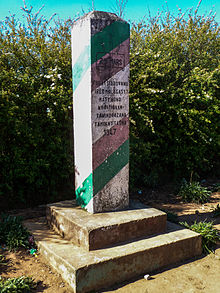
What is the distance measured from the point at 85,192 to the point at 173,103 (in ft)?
10.9

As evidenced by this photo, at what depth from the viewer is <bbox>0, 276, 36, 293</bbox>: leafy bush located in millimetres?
2602

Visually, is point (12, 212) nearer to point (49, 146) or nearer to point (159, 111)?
point (49, 146)

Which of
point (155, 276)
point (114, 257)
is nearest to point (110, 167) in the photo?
point (114, 257)

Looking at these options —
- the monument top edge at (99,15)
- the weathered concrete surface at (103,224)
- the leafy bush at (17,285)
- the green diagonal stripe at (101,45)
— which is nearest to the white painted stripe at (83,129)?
the green diagonal stripe at (101,45)

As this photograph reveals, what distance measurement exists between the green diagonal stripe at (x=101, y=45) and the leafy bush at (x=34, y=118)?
132cm

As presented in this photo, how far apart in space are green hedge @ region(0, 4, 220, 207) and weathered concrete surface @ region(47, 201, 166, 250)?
1313mm

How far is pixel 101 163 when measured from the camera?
3.46m

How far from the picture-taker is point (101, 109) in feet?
11.0

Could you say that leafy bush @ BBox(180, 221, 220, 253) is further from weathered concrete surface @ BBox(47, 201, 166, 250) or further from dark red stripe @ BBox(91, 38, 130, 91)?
dark red stripe @ BBox(91, 38, 130, 91)

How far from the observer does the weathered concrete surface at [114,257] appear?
2.76 meters

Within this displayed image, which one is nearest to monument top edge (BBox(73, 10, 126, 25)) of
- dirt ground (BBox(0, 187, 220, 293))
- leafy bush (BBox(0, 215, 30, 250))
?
leafy bush (BBox(0, 215, 30, 250))

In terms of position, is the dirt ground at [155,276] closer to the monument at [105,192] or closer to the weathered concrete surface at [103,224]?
the monument at [105,192]

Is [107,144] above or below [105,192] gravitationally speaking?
above

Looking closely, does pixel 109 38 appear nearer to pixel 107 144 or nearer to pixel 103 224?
pixel 107 144
